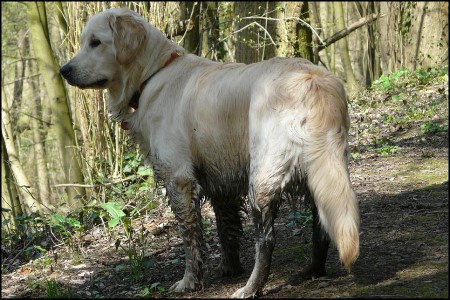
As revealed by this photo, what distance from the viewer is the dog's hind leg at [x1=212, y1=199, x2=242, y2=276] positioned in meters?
5.12

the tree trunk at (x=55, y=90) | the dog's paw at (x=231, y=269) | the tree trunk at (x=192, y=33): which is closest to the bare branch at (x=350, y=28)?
the tree trunk at (x=192, y=33)

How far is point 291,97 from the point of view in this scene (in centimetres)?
411

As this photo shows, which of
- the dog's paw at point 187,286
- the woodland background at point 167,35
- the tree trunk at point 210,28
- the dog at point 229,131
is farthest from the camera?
the tree trunk at point 210,28

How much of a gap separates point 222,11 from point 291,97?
7.66m

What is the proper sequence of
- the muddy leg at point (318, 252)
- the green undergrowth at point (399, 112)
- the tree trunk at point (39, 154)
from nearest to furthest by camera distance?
the muddy leg at point (318, 252), the green undergrowth at point (399, 112), the tree trunk at point (39, 154)

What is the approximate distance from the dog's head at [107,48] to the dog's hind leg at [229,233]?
50.6 inches

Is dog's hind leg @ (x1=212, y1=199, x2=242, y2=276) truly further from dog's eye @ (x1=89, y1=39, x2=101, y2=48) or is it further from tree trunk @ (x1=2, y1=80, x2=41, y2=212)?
tree trunk @ (x1=2, y1=80, x2=41, y2=212)

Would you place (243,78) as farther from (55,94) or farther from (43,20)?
(43,20)

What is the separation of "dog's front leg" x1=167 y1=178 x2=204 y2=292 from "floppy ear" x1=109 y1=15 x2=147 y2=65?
1.07 meters

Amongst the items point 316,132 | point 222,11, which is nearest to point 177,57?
point 316,132

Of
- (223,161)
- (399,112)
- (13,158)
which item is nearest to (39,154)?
(13,158)

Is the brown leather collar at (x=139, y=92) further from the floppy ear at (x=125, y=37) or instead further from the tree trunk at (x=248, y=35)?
the tree trunk at (x=248, y=35)

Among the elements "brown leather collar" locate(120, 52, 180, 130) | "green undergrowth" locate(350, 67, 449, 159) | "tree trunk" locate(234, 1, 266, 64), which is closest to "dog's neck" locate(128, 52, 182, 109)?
"brown leather collar" locate(120, 52, 180, 130)

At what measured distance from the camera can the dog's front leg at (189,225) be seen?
4.71 metres
